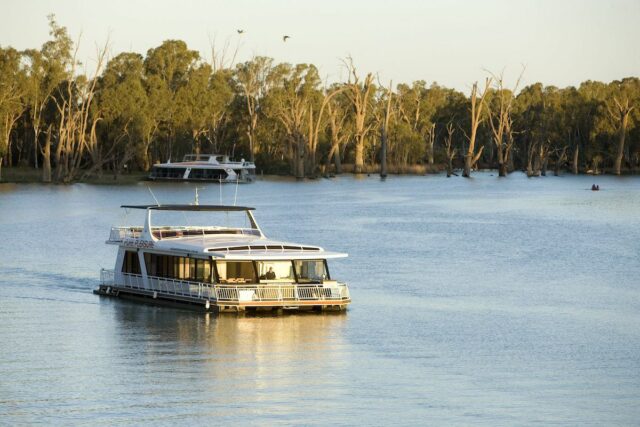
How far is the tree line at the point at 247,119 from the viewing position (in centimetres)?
12419

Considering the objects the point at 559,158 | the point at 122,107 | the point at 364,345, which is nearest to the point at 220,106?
the point at 122,107

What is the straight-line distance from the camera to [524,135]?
198 metres

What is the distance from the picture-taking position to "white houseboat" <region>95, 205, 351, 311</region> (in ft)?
118

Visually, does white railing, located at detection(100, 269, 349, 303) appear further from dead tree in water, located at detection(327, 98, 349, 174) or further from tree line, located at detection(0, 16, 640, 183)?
dead tree in water, located at detection(327, 98, 349, 174)

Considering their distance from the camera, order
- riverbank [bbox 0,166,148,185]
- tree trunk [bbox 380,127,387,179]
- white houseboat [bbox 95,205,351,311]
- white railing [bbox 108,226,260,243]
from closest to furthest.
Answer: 1. white houseboat [bbox 95,205,351,311]
2. white railing [bbox 108,226,260,243]
3. riverbank [bbox 0,166,148,185]
4. tree trunk [bbox 380,127,387,179]

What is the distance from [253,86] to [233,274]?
125 m

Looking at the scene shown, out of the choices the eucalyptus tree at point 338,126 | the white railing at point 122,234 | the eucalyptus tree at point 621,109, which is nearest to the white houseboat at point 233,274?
the white railing at point 122,234

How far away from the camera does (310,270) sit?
37.0 metres

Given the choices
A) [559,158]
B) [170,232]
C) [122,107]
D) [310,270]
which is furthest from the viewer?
[559,158]

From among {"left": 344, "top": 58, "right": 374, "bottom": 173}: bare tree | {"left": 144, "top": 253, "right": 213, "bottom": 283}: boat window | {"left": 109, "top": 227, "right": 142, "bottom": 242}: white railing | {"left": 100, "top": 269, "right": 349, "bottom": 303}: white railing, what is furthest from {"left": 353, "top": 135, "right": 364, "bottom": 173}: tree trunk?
{"left": 100, "top": 269, "right": 349, "bottom": 303}: white railing

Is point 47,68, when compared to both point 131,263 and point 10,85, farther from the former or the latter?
point 131,263

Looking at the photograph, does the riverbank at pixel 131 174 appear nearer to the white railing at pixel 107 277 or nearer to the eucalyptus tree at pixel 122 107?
the eucalyptus tree at pixel 122 107

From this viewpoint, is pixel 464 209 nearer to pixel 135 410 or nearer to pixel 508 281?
pixel 508 281

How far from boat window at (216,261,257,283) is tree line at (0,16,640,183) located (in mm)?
79262
